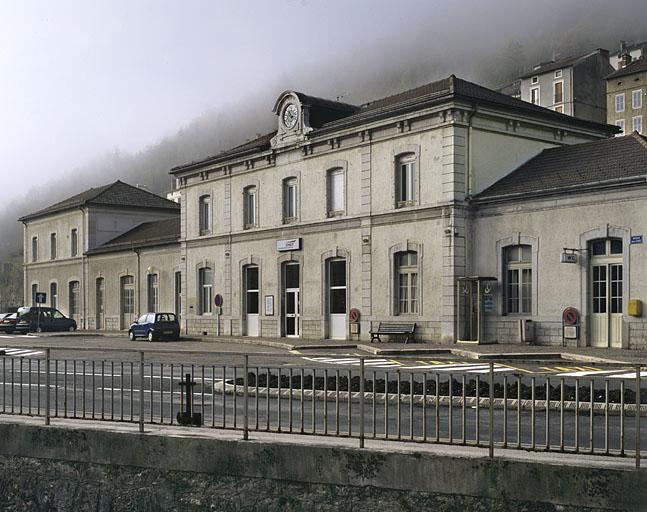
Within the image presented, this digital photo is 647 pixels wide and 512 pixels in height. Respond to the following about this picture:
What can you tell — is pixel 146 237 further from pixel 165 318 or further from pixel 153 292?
pixel 165 318

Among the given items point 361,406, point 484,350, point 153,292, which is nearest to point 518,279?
point 484,350

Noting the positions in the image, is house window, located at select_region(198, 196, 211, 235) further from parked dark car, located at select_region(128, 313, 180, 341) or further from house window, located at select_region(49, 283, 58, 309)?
house window, located at select_region(49, 283, 58, 309)

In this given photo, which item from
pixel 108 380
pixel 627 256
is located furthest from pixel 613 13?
pixel 108 380

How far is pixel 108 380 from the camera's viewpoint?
10.5 m

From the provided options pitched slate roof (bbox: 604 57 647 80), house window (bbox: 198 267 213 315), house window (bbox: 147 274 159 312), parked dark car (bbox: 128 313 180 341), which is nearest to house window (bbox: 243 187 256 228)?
house window (bbox: 198 267 213 315)

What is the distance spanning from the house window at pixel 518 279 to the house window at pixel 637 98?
59614mm

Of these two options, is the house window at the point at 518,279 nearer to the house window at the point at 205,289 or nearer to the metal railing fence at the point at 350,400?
the house window at the point at 205,289

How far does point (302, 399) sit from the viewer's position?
905cm

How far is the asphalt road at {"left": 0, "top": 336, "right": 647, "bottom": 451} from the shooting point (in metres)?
8.38

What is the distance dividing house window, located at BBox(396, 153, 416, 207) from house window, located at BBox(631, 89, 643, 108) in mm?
57738

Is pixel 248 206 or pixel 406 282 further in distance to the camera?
pixel 248 206

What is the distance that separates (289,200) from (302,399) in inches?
1121

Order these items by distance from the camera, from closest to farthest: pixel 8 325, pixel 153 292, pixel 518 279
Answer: pixel 518 279, pixel 153 292, pixel 8 325

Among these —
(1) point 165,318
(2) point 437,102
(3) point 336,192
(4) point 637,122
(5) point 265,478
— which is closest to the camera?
(5) point 265,478
